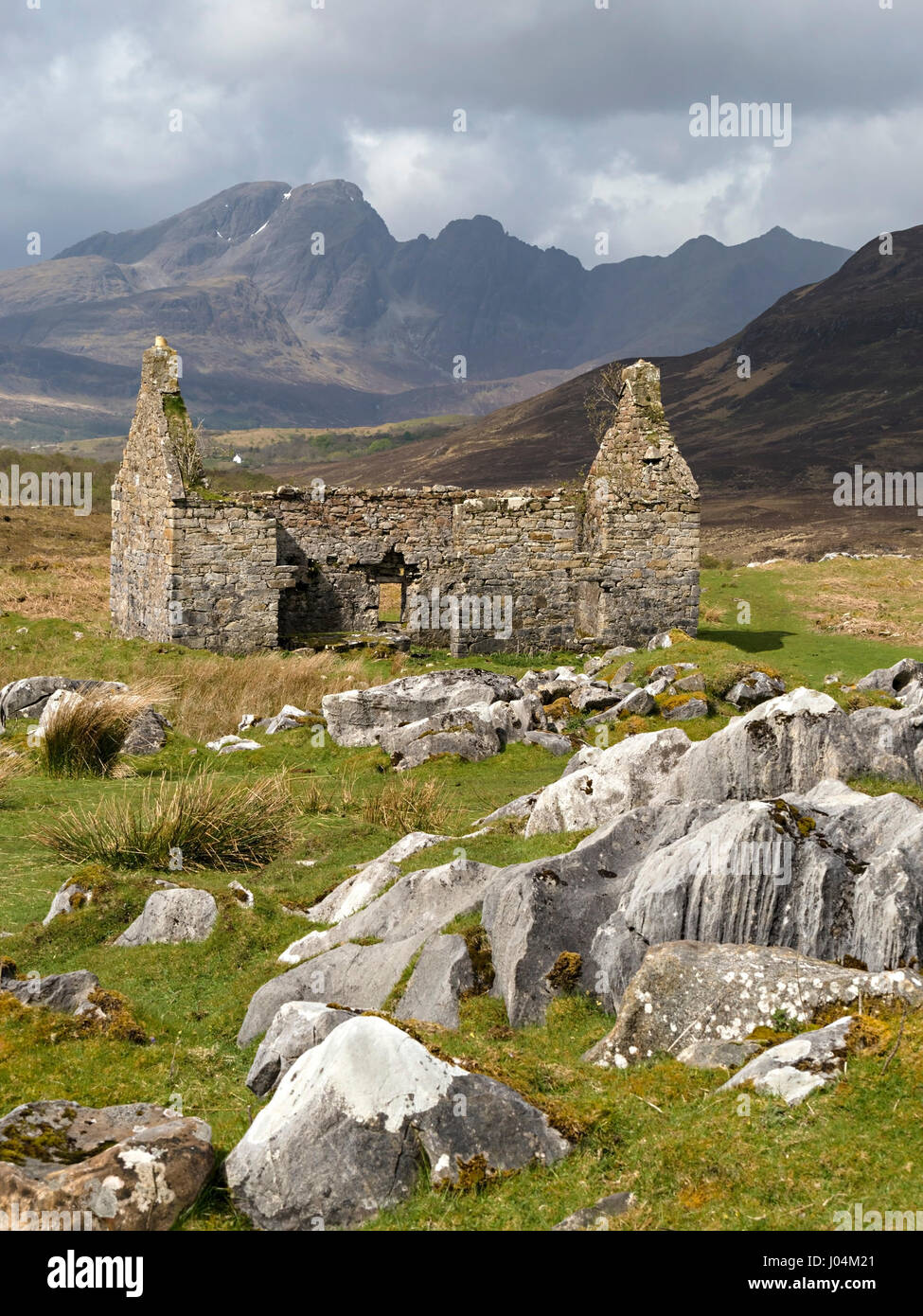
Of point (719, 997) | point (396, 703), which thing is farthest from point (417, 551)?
point (719, 997)

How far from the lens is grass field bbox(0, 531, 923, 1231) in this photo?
4.95 m

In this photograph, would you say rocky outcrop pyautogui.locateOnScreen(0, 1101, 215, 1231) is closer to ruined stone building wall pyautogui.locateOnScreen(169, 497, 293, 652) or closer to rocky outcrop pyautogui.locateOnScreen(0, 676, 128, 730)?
rocky outcrop pyautogui.locateOnScreen(0, 676, 128, 730)

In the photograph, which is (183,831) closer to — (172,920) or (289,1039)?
(172,920)

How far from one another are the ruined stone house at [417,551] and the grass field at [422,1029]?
202 centimetres

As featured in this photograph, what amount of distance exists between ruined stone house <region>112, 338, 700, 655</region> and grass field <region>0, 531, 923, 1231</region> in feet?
6.62

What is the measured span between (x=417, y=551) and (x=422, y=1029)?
20.9 m

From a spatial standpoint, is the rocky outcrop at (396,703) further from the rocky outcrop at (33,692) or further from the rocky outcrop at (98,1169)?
the rocky outcrop at (98,1169)

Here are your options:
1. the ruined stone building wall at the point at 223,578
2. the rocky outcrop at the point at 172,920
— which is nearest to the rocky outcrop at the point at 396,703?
the ruined stone building wall at the point at 223,578

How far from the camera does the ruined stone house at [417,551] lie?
24.0m

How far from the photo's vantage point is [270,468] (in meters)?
161

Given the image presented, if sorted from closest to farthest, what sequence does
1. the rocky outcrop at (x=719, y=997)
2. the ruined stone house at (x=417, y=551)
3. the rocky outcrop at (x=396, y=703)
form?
the rocky outcrop at (x=719, y=997) < the rocky outcrop at (x=396, y=703) < the ruined stone house at (x=417, y=551)

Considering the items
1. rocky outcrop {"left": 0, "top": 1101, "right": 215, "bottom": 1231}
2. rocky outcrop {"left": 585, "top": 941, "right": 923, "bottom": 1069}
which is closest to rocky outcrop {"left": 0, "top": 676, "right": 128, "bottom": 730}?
rocky outcrop {"left": 0, "top": 1101, "right": 215, "bottom": 1231}

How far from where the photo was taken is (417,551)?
27.0 meters
